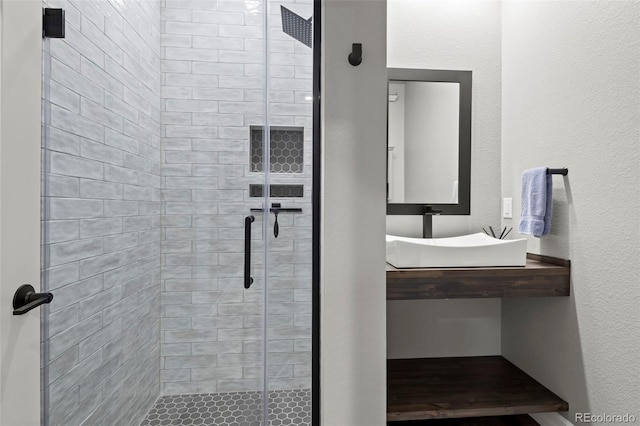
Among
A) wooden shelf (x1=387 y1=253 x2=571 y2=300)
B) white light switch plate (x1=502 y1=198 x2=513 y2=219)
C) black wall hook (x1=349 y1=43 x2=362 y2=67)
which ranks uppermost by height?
black wall hook (x1=349 y1=43 x2=362 y2=67)

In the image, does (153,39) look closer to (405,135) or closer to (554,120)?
(405,135)

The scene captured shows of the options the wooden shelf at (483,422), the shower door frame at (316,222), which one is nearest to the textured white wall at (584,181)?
the wooden shelf at (483,422)

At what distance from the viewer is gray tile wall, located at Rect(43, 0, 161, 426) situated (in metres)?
1.26

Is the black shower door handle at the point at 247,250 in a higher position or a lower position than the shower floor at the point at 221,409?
higher

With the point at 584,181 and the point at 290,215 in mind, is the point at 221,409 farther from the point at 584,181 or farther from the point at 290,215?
the point at 584,181

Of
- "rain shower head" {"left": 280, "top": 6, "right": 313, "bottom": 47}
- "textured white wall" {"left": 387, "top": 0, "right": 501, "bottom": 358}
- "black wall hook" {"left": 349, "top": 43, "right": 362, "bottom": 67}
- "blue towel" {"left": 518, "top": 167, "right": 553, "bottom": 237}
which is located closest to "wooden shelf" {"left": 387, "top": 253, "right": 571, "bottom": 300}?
"blue towel" {"left": 518, "top": 167, "right": 553, "bottom": 237}

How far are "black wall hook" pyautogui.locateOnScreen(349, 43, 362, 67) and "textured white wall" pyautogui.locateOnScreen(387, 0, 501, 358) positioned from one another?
109 cm

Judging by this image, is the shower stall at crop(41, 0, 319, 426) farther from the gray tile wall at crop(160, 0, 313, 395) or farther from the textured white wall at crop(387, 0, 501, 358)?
the textured white wall at crop(387, 0, 501, 358)

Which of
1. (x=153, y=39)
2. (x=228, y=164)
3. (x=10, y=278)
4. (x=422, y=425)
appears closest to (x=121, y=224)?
(x=228, y=164)

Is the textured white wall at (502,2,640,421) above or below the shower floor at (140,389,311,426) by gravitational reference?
above

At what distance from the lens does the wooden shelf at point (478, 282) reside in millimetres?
1706

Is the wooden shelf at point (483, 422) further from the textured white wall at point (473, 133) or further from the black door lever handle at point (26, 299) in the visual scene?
the black door lever handle at point (26, 299)

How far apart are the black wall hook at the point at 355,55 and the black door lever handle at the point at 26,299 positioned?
1.13 m

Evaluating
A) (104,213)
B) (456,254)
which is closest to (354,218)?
(456,254)
